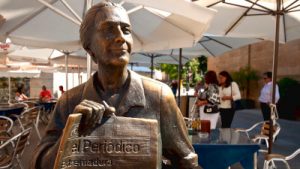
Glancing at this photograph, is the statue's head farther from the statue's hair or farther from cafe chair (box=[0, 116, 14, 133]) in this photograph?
cafe chair (box=[0, 116, 14, 133])

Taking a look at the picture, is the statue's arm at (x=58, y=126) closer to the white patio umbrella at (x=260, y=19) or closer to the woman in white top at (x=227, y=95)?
the white patio umbrella at (x=260, y=19)

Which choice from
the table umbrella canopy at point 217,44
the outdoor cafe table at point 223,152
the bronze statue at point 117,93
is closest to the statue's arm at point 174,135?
the bronze statue at point 117,93

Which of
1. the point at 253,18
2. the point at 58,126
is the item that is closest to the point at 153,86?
the point at 58,126

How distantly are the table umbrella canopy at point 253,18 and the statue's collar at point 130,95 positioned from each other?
15.5 feet

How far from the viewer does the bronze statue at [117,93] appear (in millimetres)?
1357

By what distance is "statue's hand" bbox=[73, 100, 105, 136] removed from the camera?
47.3 inches

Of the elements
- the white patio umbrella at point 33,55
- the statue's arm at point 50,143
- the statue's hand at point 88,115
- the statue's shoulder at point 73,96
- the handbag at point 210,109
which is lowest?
the handbag at point 210,109

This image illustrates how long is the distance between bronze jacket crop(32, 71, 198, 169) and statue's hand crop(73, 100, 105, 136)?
0.15 meters

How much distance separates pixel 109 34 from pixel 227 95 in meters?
6.04

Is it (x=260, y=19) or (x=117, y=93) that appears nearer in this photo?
(x=117, y=93)

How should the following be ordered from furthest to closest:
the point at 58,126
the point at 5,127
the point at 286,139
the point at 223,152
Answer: the point at 286,139, the point at 5,127, the point at 223,152, the point at 58,126

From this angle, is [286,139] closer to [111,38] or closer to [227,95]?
[227,95]

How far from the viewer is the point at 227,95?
718 cm

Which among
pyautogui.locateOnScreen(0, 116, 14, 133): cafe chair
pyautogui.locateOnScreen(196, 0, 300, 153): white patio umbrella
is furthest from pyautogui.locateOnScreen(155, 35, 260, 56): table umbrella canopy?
pyautogui.locateOnScreen(0, 116, 14, 133): cafe chair
